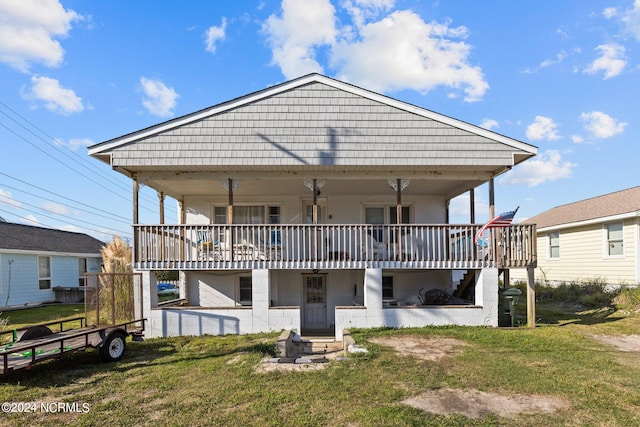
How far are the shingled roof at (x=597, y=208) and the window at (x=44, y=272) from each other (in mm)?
22615

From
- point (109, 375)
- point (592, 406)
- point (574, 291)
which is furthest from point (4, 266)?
point (574, 291)

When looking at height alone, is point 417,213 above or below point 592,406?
above

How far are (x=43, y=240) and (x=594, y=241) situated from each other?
27.0m

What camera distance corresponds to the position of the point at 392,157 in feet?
33.7

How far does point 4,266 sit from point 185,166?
13.8 metres

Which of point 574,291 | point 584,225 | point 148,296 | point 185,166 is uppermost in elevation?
point 185,166

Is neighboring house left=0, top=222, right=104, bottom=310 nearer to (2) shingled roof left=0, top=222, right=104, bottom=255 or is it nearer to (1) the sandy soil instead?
(2) shingled roof left=0, top=222, right=104, bottom=255

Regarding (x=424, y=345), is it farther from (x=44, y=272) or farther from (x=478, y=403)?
(x=44, y=272)

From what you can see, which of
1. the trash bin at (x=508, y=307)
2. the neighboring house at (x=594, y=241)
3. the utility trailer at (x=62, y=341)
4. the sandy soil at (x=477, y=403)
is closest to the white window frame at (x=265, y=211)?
the utility trailer at (x=62, y=341)

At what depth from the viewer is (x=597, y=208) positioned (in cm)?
1739

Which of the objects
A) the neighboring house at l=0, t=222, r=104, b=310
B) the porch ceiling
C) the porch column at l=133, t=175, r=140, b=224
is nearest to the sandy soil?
the porch ceiling

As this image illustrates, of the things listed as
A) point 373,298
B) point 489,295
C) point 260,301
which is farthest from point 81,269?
point 489,295

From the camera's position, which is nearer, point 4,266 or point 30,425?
point 30,425

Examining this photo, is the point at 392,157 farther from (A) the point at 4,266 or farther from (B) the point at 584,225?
(A) the point at 4,266
